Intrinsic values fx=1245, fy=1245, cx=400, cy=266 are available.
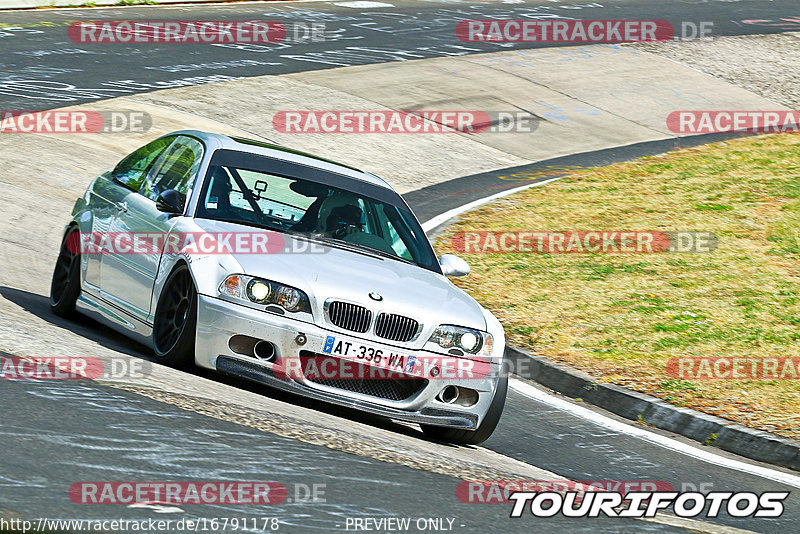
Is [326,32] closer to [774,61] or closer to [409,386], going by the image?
[774,61]

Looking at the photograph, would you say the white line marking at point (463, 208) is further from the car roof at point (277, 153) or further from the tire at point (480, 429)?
the tire at point (480, 429)

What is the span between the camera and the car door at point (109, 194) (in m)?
8.66

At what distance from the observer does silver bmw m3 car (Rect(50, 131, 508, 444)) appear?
7090 mm

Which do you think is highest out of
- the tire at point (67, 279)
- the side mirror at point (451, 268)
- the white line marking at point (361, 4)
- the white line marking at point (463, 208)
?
the white line marking at point (361, 4)

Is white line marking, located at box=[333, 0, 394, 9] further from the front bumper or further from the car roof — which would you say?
the front bumper

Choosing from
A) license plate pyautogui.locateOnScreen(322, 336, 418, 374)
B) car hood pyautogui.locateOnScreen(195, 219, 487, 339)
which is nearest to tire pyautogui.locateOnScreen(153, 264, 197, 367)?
car hood pyautogui.locateOnScreen(195, 219, 487, 339)

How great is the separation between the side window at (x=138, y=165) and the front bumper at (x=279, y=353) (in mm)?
2129

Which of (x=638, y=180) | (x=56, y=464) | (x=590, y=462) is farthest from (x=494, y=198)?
(x=56, y=464)

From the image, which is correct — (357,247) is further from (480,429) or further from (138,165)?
(138,165)

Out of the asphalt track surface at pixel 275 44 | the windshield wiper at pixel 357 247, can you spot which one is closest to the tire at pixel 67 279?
the windshield wiper at pixel 357 247

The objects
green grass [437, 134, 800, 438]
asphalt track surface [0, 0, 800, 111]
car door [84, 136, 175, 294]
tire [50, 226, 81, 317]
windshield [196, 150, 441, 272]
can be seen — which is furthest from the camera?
asphalt track surface [0, 0, 800, 111]

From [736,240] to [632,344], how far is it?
15.4 feet

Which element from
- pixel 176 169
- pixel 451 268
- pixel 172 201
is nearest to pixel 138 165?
pixel 176 169

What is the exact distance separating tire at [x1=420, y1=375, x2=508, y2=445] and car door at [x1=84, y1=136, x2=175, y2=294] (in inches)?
104
